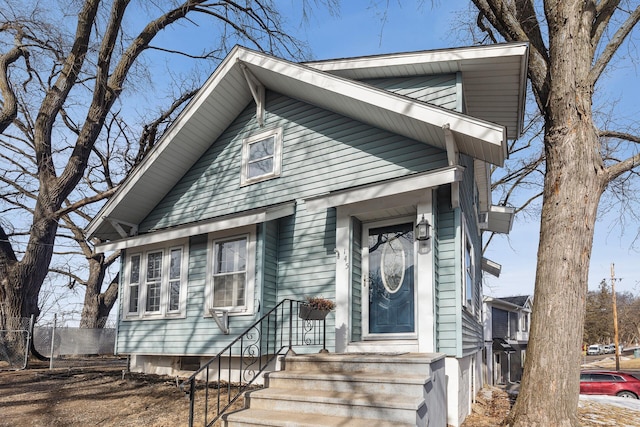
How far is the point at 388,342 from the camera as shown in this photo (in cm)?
720

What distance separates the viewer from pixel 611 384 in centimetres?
1622

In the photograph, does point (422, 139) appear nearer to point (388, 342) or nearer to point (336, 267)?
point (336, 267)

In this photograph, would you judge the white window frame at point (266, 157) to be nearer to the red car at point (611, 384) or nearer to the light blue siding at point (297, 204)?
the light blue siding at point (297, 204)

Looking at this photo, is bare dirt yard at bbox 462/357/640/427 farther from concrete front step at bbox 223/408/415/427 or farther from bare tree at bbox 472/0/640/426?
concrete front step at bbox 223/408/415/427

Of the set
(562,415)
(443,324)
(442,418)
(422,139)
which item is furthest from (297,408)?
(422,139)

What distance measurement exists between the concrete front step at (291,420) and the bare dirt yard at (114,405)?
0.91m

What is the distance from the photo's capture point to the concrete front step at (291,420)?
16.5ft

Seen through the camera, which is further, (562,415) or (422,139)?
(422,139)

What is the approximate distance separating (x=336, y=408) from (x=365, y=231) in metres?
3.24

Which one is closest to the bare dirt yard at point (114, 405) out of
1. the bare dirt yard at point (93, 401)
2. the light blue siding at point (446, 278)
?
the bare dirt yard at point (93, 401)

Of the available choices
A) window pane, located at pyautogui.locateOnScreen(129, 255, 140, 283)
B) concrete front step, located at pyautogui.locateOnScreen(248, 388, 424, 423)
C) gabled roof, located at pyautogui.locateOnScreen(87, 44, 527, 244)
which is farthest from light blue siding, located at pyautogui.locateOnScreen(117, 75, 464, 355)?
concrete front step, located at pyautogui.locateOnScreen(248, 388, 424, 423)

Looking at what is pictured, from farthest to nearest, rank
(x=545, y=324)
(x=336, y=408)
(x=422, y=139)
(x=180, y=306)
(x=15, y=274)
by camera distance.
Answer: (x=15, y=274) < (x=180, y=306) < (x=422, y=139) < (x=545, y=324) < (x=336, y=408)

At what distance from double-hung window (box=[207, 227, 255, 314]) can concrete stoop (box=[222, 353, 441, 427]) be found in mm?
2365

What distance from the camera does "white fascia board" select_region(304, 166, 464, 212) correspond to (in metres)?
6.50
